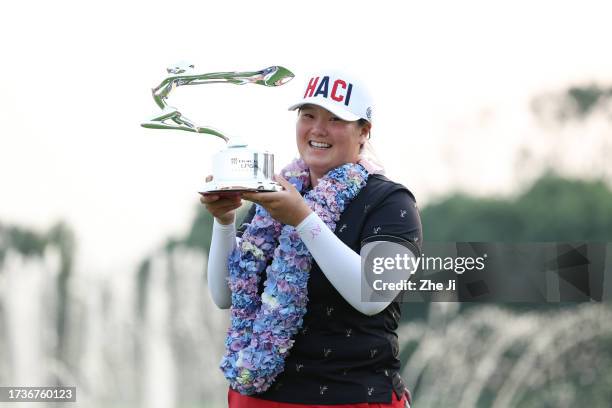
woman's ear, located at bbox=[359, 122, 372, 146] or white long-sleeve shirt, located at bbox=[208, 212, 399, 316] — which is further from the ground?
woman's ear, located at bbox=[359, 122, 372, 146]

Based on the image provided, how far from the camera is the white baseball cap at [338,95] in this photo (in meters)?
2.33

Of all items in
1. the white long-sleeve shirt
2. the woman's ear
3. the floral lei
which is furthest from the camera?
the woman's ear

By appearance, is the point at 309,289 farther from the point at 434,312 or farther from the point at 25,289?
the point at 434,312

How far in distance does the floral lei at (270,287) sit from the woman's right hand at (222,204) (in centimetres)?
10

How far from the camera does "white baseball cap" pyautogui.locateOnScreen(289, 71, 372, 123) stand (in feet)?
7.64

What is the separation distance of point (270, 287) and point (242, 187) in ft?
1.03

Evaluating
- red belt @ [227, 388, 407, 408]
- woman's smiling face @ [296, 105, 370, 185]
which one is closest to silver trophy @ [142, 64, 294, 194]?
woman's smiling face @ [296, 105, 370, 185]

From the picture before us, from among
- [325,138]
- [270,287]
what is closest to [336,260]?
[270,287]

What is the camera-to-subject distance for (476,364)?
991 cm

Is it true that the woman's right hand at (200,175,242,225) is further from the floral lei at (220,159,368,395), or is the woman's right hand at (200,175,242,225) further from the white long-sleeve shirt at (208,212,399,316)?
the white long-sleeve shirt at (208,212,399,316)

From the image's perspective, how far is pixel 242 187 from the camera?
85.4 inches

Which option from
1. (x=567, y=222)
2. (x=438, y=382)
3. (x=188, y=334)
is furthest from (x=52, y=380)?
(x=567, y=222)

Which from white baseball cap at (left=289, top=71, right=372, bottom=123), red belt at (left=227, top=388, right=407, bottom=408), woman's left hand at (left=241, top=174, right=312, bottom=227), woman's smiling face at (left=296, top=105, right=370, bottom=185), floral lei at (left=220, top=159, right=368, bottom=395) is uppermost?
white baseball cap at (left=289, top=71, right=372, bottom=123)

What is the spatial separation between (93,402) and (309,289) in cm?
666
